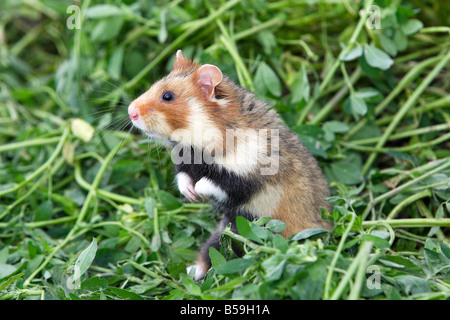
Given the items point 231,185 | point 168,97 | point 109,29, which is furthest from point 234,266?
point 109,29

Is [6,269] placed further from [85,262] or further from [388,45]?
[388,45]

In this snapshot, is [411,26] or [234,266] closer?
[234,266]

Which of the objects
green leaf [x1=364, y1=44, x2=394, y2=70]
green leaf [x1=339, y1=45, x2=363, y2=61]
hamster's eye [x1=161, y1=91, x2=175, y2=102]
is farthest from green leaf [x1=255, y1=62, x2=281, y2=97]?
hamster's eye [x1=161, y1=91, x2=175, y2=102]

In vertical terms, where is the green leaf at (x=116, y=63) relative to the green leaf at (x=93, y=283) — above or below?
above

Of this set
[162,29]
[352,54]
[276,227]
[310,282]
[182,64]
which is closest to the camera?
[310,282]

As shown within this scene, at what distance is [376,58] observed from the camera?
10.2 feet

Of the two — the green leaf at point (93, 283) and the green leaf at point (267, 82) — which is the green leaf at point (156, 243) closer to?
the green leaf at point (93, 283)

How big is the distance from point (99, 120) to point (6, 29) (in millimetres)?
2163

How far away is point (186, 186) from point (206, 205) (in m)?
0.41

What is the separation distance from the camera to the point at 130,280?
2553 millimetres

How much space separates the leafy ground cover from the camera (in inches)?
82.0

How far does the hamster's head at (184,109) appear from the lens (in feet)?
7.94

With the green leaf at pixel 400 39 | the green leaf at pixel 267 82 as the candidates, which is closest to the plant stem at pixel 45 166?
the green leaf at pixel 267 82
